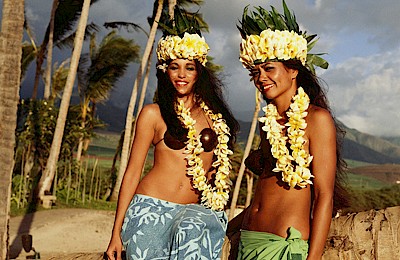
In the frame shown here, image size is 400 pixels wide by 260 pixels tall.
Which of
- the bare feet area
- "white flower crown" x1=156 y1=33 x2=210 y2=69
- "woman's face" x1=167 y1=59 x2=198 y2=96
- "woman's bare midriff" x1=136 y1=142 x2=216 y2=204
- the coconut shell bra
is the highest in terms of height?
"white flower crown" x1=156 y1=33 x2=210 y2=69

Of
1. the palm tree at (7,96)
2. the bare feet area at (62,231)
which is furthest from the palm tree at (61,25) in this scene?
the palm tree at (7,96)

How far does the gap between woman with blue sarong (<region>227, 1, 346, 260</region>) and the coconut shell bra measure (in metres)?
0.38

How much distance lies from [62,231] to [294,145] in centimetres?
1019

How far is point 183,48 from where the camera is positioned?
3.07 meters

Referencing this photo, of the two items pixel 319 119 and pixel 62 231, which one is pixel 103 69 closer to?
pixel 62 231

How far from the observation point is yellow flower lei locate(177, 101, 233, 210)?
9.75ft

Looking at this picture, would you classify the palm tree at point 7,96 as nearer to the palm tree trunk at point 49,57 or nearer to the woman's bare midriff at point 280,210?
the woman's bare midriff at point 280,210

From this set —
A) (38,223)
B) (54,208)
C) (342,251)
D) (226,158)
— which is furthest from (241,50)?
(54,208)

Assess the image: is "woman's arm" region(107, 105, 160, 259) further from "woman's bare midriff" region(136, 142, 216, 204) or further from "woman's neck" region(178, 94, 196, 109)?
"woman's neck" region(178, 94, 196, 109)

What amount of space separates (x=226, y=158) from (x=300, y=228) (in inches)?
29.2

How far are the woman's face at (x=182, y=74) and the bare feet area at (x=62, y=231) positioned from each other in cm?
746

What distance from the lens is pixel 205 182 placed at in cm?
302

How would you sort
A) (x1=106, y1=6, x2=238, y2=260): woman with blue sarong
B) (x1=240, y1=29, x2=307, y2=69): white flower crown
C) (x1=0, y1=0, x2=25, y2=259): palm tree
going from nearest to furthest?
(x1=240, y1=29, x2=307, y2=69): white flower crown
(x1=106, y1=6, x2=238, y2=260): woman with blue sarong
(x1=0, y1=0, x2=25, y2=259): palm tree

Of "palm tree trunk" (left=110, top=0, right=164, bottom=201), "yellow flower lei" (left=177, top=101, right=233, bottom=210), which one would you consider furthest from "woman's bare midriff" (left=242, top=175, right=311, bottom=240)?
"palm tree trunk" (left=110, top=0, right=164, bottom=201)
